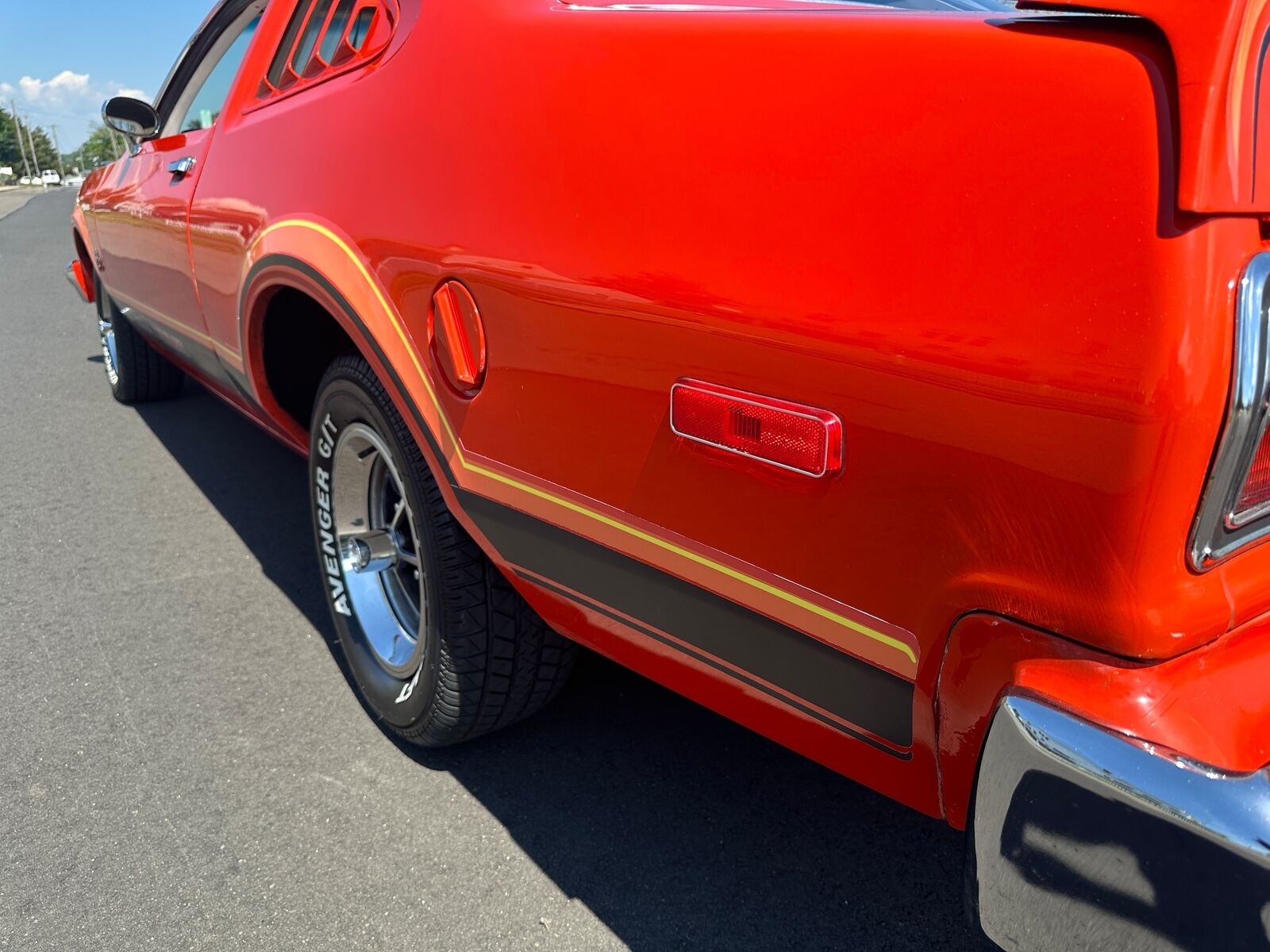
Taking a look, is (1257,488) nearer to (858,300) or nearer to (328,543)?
(858,300)

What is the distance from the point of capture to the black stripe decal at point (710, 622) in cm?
124

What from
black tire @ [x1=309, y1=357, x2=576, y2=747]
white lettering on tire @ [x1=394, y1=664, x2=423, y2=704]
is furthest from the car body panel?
white lettering on tire @ [x1=394, y1=664, x2=423, y2=704]

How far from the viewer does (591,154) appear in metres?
1.38

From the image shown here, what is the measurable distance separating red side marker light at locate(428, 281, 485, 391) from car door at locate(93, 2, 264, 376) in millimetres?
1519

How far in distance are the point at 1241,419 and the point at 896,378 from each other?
1.06ft

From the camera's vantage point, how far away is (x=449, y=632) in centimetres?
200

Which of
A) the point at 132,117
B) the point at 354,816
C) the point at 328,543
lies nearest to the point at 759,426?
the point at 354,816

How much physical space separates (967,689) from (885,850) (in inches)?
41.4

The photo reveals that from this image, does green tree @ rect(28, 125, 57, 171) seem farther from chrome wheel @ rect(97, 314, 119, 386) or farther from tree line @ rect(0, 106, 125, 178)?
chrome wheel @ rect(97, 314, 119, 386)

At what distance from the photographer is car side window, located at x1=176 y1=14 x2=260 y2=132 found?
3004 millimetres

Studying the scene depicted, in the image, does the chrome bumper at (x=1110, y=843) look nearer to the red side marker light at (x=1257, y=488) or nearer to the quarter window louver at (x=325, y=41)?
the red side marker light at (x=1257, y=488)

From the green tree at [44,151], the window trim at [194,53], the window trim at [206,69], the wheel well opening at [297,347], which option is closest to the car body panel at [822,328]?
the wheel well opening at [297,347]

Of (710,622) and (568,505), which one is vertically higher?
(568,505)

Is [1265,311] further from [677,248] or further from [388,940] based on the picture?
[388,940]
